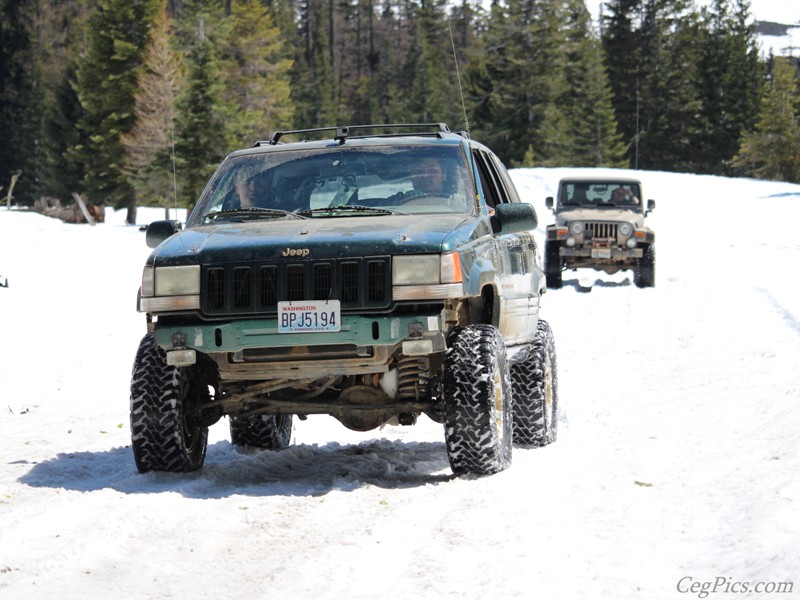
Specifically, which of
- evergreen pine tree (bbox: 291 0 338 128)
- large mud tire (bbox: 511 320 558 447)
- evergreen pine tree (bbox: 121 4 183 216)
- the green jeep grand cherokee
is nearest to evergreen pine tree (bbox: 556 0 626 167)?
evergreen pine tree (bbox: 291 0 338 128)

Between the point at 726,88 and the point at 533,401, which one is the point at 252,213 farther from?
the point at 726,88

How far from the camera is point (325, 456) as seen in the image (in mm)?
8000

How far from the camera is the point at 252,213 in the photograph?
7.14 meters

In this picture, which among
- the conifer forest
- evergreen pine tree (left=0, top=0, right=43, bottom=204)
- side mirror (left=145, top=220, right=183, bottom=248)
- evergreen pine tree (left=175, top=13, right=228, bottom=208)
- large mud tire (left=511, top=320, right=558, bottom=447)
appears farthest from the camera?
evergreen pine tree (left=0, top=0, right=43, bottom=204)

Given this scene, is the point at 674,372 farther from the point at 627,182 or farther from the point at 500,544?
the point at 627,182

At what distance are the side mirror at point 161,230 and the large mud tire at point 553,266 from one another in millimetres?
14874

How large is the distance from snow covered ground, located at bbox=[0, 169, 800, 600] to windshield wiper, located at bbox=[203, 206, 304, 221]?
1476 millimetres

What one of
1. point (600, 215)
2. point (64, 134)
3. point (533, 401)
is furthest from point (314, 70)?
point (533, 401)

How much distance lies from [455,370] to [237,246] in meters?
1.29

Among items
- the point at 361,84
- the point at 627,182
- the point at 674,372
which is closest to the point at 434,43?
the point at 361,84

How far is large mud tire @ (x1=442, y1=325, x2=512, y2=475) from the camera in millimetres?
6285

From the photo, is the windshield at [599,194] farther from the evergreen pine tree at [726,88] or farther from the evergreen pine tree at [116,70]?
the evergreen pine tree at [726,88]

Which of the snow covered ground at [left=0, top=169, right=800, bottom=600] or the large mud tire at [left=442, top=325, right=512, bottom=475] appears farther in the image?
the large mud tire at [left=442, top=325, right=512, bottom=475]

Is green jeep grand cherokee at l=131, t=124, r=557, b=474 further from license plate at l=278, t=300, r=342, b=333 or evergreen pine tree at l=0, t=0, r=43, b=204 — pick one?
evergreen pine tree at l=0, t=0, r=43, b=204
